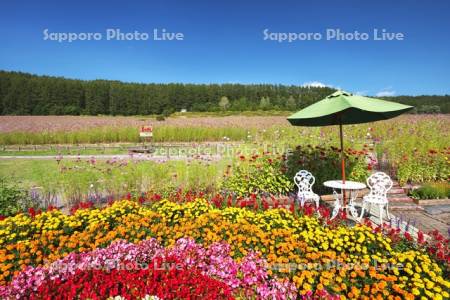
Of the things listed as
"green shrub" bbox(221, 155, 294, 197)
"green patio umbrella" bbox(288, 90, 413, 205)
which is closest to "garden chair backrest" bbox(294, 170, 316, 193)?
"green shrub" bbox(221, 155, 294, 197)

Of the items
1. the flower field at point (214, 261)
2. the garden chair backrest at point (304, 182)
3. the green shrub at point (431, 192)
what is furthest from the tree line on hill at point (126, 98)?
the flower field at point (214, 261)

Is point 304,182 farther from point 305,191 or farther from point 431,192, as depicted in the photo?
point 431,192

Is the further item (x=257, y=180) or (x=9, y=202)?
(x=257, y=180)

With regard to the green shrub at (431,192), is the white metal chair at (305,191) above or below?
above

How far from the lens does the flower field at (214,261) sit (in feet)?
7.68

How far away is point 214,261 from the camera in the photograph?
2.75 metres

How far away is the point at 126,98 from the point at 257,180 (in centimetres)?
5342

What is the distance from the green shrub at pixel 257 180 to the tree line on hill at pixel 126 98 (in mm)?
32523

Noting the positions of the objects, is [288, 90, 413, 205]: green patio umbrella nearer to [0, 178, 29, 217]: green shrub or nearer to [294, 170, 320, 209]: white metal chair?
[294, 170, 320, 209]: white metal chair

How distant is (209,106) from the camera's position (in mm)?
56875

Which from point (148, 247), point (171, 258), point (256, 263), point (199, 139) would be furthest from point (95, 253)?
point (199, 139)

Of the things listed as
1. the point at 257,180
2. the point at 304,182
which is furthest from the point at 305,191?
the point at 257,180

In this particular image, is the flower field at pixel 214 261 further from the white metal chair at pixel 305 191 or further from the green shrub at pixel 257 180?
the green shrub at pixel 257 180

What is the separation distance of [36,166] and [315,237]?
8597 millimetres
